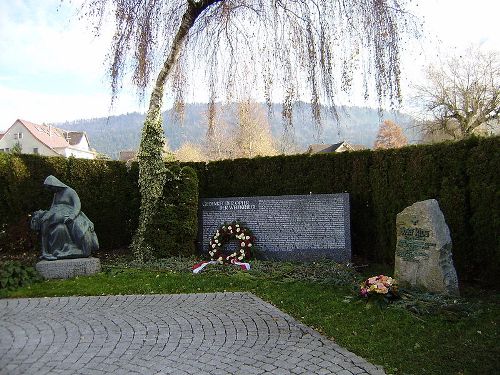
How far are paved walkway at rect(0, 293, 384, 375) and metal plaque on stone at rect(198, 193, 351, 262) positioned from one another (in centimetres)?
392

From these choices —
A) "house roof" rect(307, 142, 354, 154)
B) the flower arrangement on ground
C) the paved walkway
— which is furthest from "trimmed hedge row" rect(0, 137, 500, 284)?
the paved walkway

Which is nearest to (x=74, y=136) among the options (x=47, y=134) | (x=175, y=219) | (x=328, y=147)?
(x=47, y=134)

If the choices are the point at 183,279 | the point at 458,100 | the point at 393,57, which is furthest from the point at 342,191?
the point at 458,100

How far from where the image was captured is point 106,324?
5.34 meters

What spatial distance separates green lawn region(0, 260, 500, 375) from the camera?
4195 mm

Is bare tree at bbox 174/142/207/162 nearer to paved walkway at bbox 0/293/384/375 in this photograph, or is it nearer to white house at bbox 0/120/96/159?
white house at bbox 0/120/96/159

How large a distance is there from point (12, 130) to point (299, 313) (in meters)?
61.9

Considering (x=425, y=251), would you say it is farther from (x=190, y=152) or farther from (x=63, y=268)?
(x=190, y=152)

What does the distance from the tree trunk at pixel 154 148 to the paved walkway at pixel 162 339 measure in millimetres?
3879

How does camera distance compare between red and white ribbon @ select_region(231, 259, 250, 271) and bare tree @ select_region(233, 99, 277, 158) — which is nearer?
red and white ribbon @ select_region(231, 259, 250, 271)

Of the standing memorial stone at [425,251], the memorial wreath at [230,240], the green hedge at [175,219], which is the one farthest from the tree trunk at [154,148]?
the standing memorial stone at [425,251]

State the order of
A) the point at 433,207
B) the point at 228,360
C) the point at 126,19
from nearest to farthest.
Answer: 1. the point at 228,360
2. the point at 433,207
3. the point at 126,19

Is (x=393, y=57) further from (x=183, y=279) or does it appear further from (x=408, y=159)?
(x=183, y=279)

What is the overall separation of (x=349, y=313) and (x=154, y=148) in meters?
6.56
